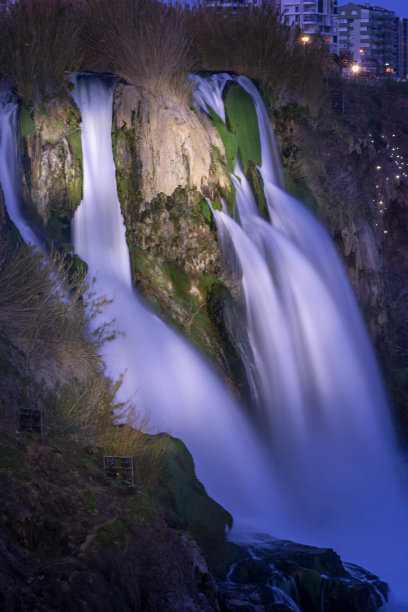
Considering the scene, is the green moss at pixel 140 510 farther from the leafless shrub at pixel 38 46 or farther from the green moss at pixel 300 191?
the green moss at pixel 300 191

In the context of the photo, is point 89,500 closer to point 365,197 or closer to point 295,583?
point 295,583

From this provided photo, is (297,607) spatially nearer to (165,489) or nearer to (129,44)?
(165,489)

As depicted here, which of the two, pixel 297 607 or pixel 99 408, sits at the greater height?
pixel 99 408

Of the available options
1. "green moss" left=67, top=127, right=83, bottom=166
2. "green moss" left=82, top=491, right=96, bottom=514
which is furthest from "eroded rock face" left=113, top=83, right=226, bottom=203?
"green moss" left=82, top=491, right=96, bottom=514

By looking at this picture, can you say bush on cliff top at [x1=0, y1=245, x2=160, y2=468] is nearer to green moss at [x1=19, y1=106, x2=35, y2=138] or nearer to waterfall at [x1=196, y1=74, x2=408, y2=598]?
waterfall at [x1=196, y1=74, x2=408, y2=598]

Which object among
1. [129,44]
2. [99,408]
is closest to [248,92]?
[129,44]

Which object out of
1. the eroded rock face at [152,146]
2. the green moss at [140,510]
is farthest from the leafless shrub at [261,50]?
the green moss at [140,510]

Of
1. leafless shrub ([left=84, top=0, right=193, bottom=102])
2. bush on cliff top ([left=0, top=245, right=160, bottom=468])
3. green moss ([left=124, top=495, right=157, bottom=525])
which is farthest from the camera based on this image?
leafless shrub ([left=84, top=0, right=193, bottom=102])
